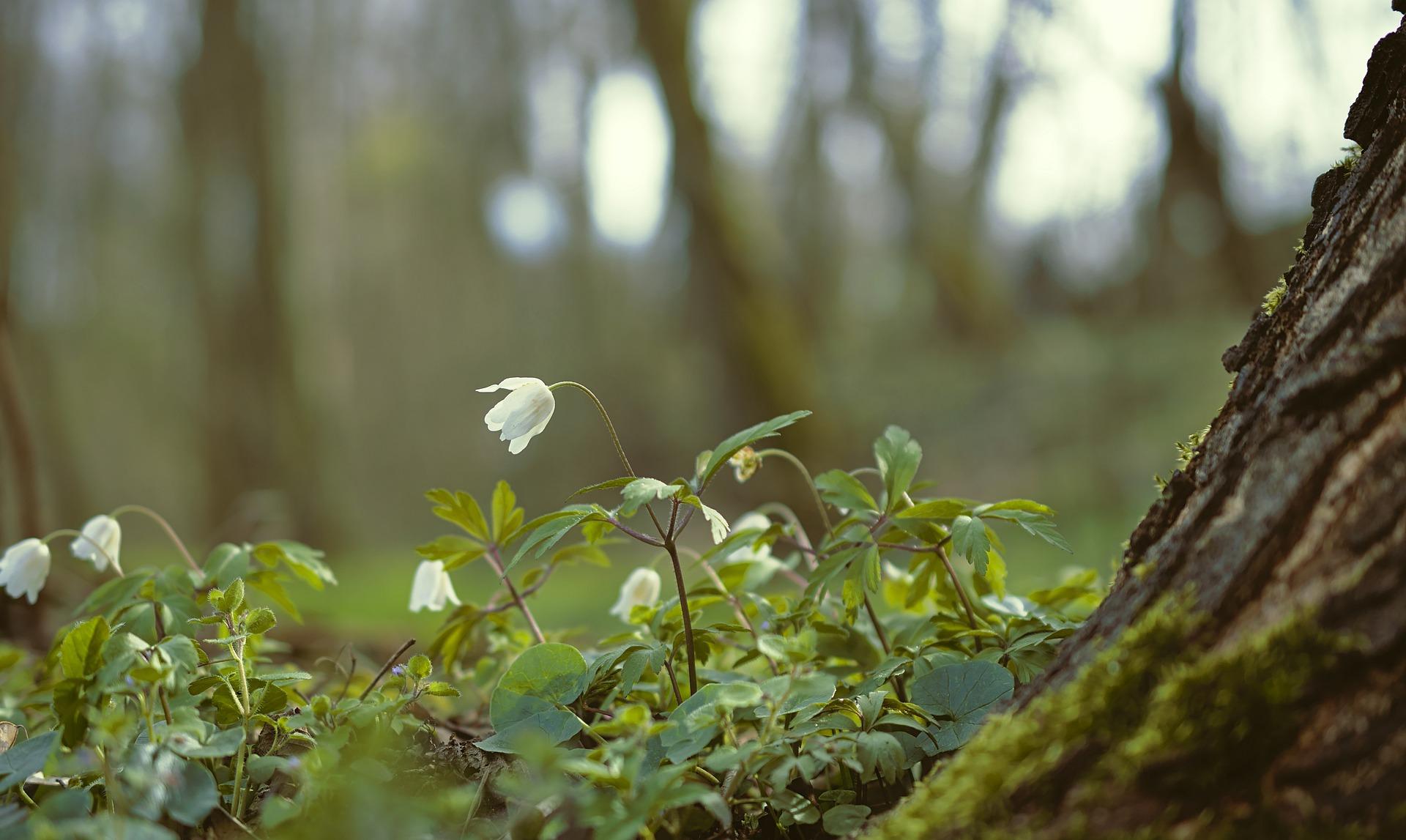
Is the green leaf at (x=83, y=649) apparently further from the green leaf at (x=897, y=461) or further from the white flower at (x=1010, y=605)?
the white flower at (x=1010, y=605)

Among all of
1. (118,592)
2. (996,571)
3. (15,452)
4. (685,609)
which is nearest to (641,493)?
(685,609)

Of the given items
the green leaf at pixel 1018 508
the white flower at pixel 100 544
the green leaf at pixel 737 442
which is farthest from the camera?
the white flower at pixel 100 544

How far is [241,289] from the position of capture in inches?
299

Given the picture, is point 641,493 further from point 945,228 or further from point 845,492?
point 945,228

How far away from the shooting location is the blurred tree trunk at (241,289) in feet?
23.7

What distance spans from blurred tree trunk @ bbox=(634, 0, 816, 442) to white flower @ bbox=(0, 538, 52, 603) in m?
4.55

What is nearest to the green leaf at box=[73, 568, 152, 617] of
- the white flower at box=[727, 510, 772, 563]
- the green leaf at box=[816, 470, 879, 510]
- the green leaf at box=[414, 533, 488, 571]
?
the green leaf at box=[414, 533, 488, 571]

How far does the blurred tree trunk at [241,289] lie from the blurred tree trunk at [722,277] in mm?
3634

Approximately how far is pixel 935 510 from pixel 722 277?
192 inches

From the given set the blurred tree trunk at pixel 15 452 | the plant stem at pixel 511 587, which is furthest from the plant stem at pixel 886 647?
the blurred tree trunk at pixel 15 452

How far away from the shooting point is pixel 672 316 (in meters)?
12.6

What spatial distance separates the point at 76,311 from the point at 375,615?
50.9 ft

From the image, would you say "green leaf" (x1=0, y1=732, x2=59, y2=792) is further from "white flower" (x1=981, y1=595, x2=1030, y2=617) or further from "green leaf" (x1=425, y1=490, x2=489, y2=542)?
"white flower" (x1=981, y1=595, x2=1030, y2=617)

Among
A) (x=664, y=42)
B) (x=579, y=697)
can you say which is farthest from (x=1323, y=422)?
(x=664, y=42)
